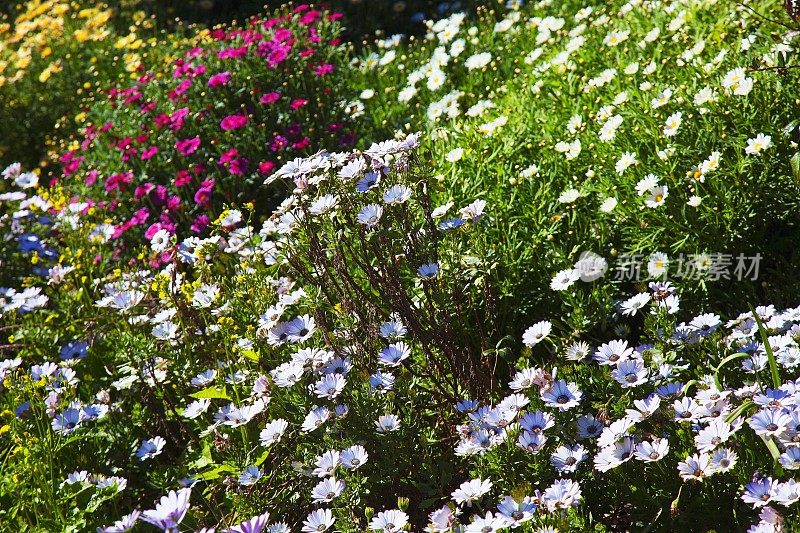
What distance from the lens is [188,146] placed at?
4.36 m

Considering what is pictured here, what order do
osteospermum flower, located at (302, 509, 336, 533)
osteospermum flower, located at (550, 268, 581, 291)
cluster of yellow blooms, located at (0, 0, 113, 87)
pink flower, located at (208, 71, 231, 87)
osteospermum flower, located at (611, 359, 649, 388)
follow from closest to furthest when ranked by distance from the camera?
osteospermum flower, located at (302, 509, 336, 533) < osteospermum flower, located at (611, 359, 649, 388) < osteospermum flower, located at (550, 268, 581, 291) < pink flower, located at (208, 71, 231, 87) < cluster of yellow blooms, located at (0, 0, 113, 87)

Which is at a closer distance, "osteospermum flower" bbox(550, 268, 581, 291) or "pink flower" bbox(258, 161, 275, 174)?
"osteospermum flower" bbox(550, 268, 581, 291)

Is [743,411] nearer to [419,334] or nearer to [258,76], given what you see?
[419,334]

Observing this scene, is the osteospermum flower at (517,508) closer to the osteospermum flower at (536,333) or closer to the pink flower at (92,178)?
the osteospermum flower at (536,333)

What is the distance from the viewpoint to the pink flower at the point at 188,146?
4305 mm

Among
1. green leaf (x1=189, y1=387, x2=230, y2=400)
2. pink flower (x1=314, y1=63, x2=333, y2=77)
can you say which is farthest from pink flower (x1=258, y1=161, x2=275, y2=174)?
green leaf (x1=189, y1=387, x2=230, y2=400)

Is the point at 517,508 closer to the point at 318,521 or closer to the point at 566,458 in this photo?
the point at 566,458

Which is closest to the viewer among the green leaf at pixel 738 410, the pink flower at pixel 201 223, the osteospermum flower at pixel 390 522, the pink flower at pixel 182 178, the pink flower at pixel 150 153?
the green leaf at pixel 738 410

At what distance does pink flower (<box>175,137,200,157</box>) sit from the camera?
430 centimetres

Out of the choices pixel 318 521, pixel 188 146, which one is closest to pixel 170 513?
pixel 318 521

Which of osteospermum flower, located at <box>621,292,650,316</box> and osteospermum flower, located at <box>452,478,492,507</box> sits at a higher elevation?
osteospermum flower, located at <box>452,478,492,507</box>

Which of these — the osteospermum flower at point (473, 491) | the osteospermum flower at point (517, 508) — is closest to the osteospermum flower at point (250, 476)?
the osteospermum flower at point (473, 491)

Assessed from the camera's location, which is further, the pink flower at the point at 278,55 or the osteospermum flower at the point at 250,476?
the pink flower at the point at 278,55

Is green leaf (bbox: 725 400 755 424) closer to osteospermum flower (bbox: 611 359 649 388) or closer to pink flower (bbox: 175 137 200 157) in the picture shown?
osteospermum flower (bbox: 611 359 649 388)
